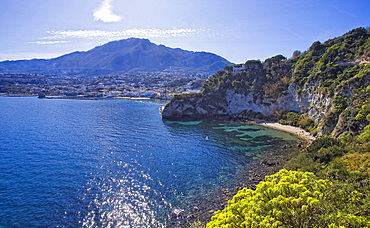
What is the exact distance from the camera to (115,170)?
29812mm

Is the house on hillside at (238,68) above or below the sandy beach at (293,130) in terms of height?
above

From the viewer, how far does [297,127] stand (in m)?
53.5

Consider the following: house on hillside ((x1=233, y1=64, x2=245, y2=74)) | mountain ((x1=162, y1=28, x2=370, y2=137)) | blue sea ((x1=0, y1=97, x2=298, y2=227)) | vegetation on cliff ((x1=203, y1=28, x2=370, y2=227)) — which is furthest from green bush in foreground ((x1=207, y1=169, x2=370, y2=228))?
house on hillside ((x1=233, y1=64, x2=245, y2=74))

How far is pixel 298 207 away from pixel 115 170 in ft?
84.3

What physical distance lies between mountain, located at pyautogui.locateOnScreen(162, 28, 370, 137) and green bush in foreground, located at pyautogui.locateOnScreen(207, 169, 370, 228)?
24.1m

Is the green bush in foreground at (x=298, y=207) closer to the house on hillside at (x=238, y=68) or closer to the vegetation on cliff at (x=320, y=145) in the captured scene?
the vegetation on cliff at (x=320, y=145)

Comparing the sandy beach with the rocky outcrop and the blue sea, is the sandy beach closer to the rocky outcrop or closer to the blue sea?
the blue sea

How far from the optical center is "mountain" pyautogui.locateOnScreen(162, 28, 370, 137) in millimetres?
38719

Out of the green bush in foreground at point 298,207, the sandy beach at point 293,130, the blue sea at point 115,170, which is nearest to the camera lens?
the green bush in foreground at point 298,207

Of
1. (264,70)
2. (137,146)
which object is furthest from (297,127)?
(137,146)

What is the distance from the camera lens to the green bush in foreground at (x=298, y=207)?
9.42 metres

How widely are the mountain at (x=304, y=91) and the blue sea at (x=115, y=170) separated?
11.4m

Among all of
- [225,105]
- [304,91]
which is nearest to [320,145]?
[304,91]

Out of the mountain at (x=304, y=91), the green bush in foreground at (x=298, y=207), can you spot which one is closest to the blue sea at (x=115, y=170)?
the green bush in foreground at (x=298, y=207)
